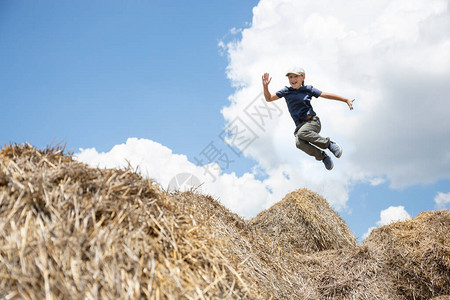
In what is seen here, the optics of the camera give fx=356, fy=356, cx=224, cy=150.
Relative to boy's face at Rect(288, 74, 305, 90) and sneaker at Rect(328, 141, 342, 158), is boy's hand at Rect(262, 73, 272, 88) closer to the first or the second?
boy's face at Rect(288, 74, 305, 90)

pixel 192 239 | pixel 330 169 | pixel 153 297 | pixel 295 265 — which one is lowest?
pixel 153 297

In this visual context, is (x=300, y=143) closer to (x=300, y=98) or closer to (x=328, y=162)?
(x=328, y=162)

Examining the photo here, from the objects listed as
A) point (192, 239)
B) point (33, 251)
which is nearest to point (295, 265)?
point (192, 239)

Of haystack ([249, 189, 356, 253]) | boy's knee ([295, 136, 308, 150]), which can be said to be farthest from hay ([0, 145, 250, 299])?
haystack ([249, 189, 356, 253])

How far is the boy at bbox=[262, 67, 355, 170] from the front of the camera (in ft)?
22.3

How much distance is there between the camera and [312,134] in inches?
262

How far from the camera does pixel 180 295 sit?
223 cm

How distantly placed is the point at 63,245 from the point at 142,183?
0.78 meters

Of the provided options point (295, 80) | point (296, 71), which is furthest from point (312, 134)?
point (296, 71)

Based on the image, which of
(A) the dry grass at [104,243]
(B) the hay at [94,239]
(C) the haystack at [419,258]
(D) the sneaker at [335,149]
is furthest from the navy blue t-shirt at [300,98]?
(B) the hay at [94,239]

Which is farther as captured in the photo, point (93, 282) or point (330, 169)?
point (330, 169)

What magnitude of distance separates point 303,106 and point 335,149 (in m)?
1.04

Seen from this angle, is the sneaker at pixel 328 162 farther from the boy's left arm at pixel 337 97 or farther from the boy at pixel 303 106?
the boy's left arm at pixel 337 97

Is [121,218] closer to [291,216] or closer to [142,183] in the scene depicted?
[142,183]
